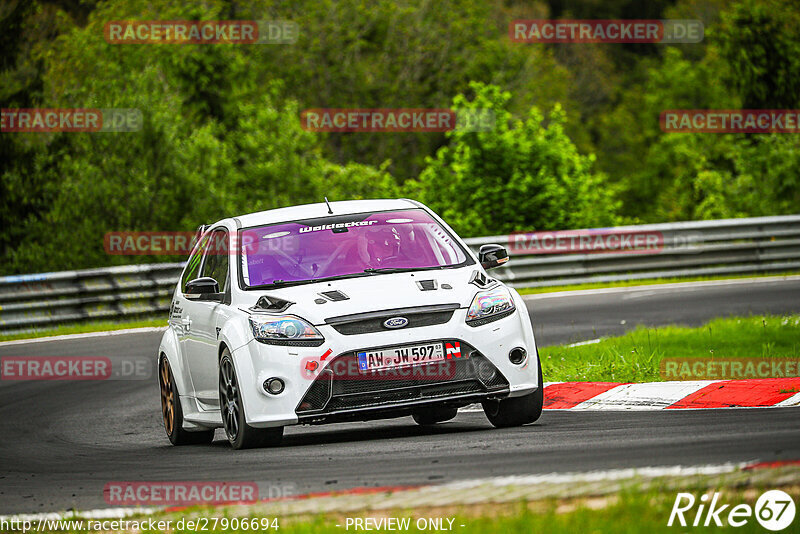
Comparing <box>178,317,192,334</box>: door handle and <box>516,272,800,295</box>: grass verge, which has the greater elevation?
<box>178,317,192,334</box>: door handle

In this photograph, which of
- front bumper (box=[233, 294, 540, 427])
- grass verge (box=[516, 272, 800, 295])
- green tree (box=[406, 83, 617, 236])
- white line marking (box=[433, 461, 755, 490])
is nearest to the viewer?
white line marking (box=[433, 461, 755, 490])

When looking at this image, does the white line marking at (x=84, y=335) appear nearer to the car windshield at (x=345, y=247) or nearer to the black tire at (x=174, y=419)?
the black tire at (x=174, y=419)

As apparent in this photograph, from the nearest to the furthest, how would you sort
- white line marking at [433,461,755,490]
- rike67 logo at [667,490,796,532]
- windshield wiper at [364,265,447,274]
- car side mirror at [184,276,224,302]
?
1. rike67 logo at [667,490,796,532]
2. white line marking at [433,461,755,490]
3. windshield wiper at [364,265,447,274]
4. car side mirror at [184,276,224,302]

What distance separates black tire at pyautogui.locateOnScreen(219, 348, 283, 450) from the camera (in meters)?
8.99

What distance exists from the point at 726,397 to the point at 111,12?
3260 centimetres

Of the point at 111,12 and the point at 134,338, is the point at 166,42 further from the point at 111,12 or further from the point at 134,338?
the point at 134,338

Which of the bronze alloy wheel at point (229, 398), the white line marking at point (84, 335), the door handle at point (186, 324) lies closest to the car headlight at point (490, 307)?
the bronze alloy wheel at point (229, 398)

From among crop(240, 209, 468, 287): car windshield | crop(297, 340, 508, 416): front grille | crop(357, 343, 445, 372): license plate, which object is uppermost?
crop(240, 209, 468, 287): car windshield

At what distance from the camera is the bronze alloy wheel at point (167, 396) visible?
35.2ft

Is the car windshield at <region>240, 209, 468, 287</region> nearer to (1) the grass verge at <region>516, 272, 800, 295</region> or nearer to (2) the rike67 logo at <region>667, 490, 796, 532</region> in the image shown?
(2) the rike67 logo at <region>667, 490, 796, 532</region>

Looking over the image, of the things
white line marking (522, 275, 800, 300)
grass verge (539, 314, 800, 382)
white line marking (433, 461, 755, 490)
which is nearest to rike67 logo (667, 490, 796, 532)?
white line marking (433, 461, 755, 490)

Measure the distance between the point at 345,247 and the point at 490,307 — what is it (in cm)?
129

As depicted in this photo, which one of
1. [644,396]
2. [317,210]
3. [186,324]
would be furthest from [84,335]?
[644,396]

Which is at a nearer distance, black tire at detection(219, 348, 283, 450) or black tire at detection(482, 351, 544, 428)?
black tire at detection(219, 348, 283, 450)
